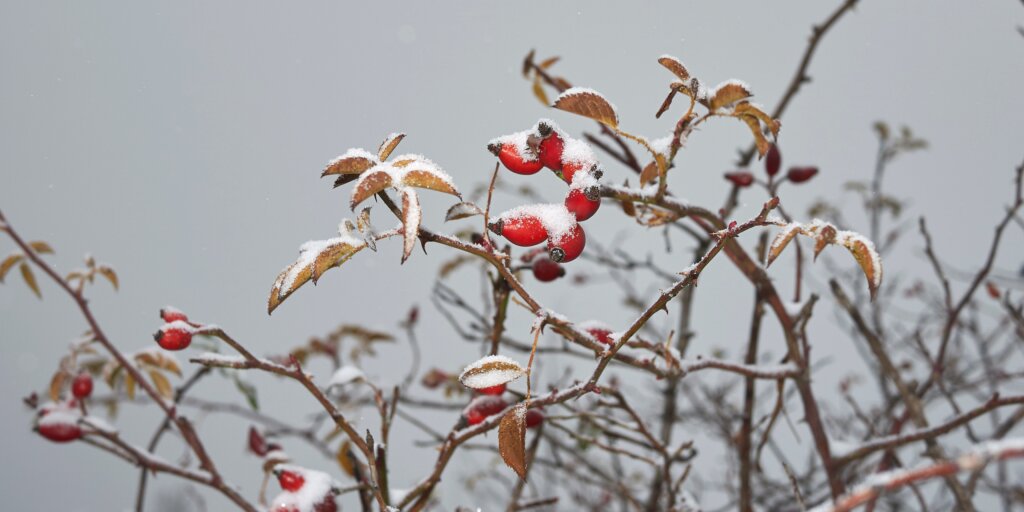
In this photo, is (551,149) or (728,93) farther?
(728,93)

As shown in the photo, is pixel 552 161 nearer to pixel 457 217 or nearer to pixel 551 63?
pixel 457 217

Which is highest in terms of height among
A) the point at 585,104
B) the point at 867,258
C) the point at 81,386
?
the point at 81,386

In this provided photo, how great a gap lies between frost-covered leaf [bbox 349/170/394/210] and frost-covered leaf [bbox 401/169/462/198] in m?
0.02

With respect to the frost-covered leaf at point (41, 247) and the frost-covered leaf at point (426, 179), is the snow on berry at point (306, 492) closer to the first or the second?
the frost-covered leaf at point (426, 179)

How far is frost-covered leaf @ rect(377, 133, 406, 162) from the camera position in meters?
0.78

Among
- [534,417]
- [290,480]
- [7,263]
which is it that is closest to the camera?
[290,480]

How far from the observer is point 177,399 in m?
1.96

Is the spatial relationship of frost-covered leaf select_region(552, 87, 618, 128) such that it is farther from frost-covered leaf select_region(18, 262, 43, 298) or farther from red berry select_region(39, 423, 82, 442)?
frost-covered leaf select_region(18, 262, 43, 298)

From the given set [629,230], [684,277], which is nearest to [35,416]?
[684,277]

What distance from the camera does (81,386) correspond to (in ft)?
5.52

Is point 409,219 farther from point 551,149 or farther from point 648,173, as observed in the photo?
point 648,173

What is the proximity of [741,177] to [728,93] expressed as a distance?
0.66 meters

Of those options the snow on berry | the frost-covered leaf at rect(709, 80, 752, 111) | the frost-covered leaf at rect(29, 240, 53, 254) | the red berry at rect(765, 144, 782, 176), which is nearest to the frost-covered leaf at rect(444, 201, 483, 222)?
the frost-covered leaf at rect(709, 80, 752, 111)

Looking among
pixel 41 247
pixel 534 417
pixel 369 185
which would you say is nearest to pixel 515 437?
pixel 369 185
